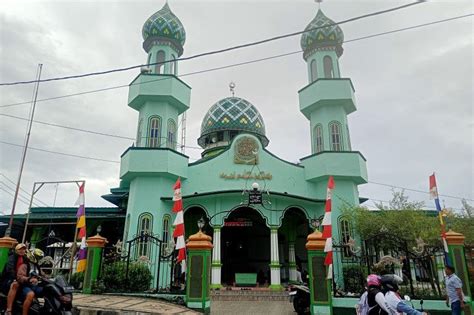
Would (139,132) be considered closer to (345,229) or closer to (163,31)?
(163,31)

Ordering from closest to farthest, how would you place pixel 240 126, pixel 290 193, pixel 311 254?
pixel 311 254, pixel 290 193, pixel 240 126

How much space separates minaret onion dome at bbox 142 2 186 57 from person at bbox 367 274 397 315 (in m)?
16.1

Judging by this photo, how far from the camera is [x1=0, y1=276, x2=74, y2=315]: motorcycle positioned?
17.5 ft

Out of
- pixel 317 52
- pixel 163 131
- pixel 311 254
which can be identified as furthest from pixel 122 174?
pixel 317 52

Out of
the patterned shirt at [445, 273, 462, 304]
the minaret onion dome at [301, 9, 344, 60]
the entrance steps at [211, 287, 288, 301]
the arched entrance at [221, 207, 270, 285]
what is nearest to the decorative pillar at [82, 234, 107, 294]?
the entrance steps at [211, 287, 288, 301]

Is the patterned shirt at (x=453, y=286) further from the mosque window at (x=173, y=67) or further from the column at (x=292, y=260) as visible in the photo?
the mosque window at (x=173, y=67)

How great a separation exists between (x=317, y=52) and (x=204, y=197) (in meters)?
9.70

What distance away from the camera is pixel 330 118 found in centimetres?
1639

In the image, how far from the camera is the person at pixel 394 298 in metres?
3.44

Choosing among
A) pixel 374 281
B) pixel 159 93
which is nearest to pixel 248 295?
pixel 374 281

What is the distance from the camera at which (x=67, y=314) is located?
529 centimetres

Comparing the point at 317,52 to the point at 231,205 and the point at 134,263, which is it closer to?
the point at 231,205

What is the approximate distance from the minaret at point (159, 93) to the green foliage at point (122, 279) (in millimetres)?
6659

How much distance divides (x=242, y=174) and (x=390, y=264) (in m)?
7.14
